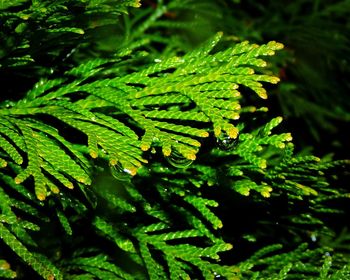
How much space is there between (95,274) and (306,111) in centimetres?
154

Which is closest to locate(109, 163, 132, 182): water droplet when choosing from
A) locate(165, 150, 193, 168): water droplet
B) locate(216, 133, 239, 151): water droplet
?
locate(165, 150, 193, 168): water droplet

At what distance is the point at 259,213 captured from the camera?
1.39 meters

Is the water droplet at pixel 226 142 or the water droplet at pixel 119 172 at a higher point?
the water droplet at pixel 226 142

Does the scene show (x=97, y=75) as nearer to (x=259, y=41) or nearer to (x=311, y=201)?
(x=311, y=201)

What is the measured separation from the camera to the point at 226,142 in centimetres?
116

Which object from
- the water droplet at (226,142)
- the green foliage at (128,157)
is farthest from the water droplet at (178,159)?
the water droplet at (226,142)

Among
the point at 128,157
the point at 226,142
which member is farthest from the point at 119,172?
the point at 226,142

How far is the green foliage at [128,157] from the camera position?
1075mm

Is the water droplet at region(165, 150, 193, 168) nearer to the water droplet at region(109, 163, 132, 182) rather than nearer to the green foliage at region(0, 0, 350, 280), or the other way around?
the green foliage at region(0, 0, 350, 280)

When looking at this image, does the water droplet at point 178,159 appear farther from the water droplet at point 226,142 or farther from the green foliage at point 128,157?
the water droplet at point 226,142

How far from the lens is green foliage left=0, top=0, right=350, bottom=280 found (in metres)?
1.08

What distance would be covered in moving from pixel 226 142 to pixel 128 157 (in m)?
0.29

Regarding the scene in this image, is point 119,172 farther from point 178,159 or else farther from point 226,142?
point 226,142

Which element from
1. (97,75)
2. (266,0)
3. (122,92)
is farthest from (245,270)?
(266,0)
